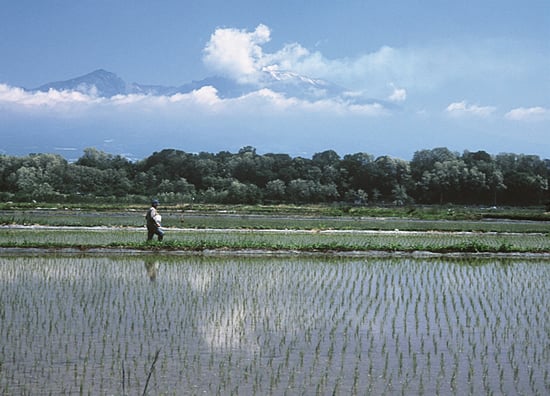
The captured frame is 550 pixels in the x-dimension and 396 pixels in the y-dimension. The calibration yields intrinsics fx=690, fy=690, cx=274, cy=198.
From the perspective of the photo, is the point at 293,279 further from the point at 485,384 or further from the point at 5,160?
the point at 5,160

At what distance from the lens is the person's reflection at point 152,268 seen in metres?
12.4

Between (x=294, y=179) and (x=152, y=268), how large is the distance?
7152 centimetres

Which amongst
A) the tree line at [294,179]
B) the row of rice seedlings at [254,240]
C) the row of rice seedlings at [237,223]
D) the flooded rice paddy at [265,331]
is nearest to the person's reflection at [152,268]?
the flooded rice paddy at [265,331]

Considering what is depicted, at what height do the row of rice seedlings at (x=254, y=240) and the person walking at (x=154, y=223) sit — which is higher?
the person walking at (x=154, y=223)

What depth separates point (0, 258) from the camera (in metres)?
14.5

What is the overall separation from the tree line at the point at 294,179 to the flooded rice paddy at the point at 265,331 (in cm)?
5933

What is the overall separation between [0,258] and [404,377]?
1063 cm

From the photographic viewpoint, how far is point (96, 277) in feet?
40.1

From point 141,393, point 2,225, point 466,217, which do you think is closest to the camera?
point 141,393

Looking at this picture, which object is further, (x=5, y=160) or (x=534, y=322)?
(x=5, y=160)

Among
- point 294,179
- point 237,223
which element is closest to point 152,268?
point 237,223

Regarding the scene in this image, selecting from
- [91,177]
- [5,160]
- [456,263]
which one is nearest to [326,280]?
[456,263]

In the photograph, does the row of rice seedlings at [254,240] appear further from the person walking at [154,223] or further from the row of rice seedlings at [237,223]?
the row of rice seedlings at [237,223]

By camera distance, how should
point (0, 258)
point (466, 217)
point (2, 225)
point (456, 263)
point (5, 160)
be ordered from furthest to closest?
point (5, 160), point (466, 217), point (2, 225), point (456, 263), point (0, 258)
